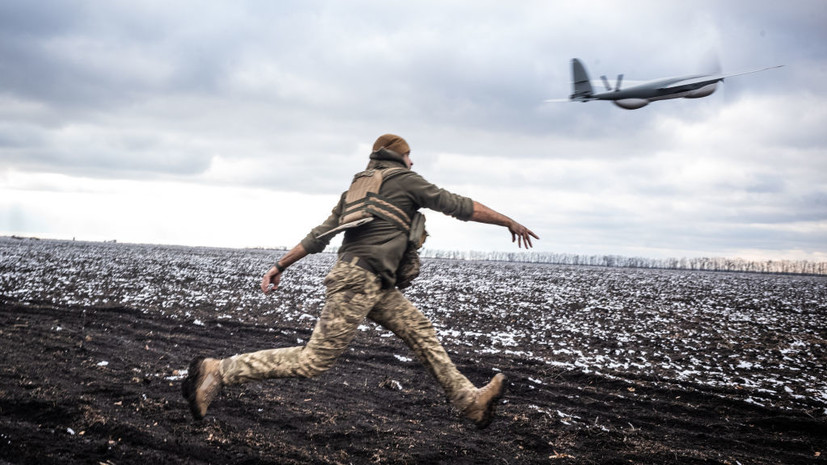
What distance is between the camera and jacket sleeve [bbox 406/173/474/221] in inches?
Result: 153

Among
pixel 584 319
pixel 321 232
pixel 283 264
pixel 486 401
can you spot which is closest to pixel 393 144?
pixel 321 232

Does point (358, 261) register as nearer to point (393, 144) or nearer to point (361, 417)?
point (393, 144)

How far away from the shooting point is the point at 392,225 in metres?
3.94

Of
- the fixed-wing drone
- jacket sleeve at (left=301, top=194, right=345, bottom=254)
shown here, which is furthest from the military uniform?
the fixed-wing drone

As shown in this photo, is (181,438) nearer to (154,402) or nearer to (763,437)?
(154,402)

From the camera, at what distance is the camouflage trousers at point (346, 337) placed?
3.89 meters

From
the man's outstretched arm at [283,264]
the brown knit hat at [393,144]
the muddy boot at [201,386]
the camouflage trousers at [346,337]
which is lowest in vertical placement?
the muddy boot at [201,386]

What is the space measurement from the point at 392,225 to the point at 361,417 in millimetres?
2382

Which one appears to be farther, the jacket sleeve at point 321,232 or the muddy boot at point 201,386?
the jacket sleeve at point 321,232

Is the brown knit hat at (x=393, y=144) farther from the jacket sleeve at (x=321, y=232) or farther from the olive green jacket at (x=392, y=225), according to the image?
the jacket sleeve at (x=321, y=232)

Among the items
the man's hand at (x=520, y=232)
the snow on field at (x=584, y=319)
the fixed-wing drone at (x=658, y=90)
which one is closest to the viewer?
the man's hand at (x=520, y=232)

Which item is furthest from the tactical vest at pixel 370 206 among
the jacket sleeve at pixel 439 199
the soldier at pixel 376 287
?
the jacket sleeve at pixel 439 199

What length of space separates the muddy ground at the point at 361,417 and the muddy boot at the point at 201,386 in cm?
37

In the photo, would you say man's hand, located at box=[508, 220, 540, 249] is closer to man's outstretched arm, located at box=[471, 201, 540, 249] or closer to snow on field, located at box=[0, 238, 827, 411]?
man's outstretched arm, located at box=[471, 201, 540, 249]
